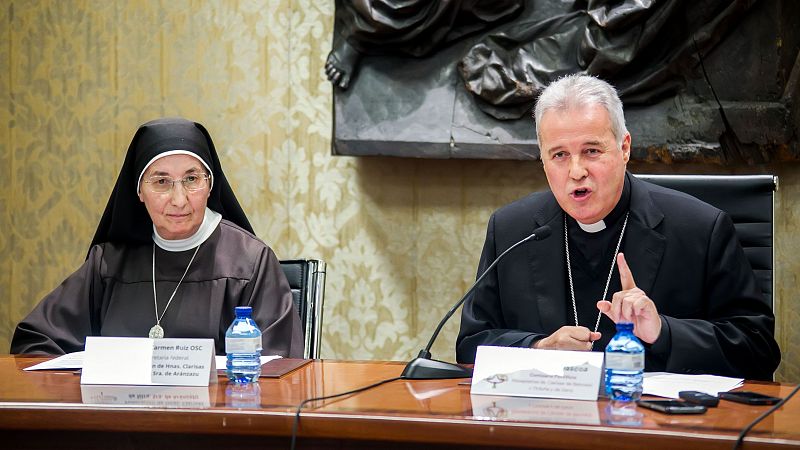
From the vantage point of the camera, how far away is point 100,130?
4688 millimetres

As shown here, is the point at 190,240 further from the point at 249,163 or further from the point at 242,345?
the point at 249,163

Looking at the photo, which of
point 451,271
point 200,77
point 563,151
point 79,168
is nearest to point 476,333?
point 563,151

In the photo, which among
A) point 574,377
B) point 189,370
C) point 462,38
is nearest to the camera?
point 574,377

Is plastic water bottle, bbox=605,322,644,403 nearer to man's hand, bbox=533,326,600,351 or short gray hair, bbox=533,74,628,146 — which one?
man's hand, bbox=533,326,600,351

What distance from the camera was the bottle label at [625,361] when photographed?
6.22 feet

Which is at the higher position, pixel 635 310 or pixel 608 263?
pixel 608 263

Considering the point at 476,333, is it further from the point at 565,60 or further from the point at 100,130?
the point at 100,130

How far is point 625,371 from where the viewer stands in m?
1.91

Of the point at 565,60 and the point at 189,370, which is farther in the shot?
the point at 565,60

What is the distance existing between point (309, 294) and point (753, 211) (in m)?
1.46

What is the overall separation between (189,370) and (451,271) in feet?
8.08

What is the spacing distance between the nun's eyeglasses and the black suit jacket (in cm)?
95

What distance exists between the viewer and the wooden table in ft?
5.32

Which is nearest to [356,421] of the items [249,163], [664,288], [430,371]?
[430,371]
